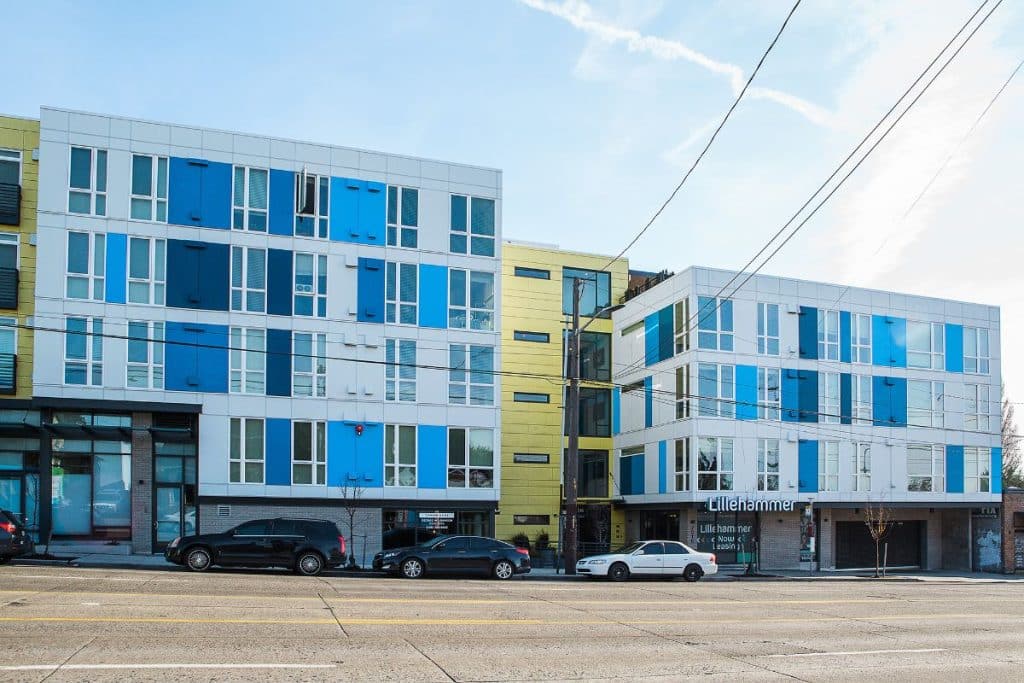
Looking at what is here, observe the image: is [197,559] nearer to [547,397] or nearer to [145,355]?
[145,355]

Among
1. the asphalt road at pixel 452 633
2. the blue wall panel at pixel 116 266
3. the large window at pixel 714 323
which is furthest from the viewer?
the large window at pixel 714 323

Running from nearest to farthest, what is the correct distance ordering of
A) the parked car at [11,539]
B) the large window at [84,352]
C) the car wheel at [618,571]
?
the parked car at [11,539] < the car wheel at [618,571] < the large window at [84,352]

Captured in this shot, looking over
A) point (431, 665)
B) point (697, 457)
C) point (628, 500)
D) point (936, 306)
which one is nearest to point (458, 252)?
point (697, 457)

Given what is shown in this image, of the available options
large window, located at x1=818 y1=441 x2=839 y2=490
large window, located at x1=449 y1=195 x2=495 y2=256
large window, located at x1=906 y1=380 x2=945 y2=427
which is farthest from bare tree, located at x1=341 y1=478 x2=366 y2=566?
large window, located at x1=906 y1=380 x2=945 y2=427

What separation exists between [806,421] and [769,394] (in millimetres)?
2086

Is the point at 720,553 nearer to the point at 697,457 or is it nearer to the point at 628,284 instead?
the point at 697,457

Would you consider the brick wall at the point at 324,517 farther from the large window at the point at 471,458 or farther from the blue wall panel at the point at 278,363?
the blue wall panel at the point at 278,363

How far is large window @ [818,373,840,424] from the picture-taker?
139 ft

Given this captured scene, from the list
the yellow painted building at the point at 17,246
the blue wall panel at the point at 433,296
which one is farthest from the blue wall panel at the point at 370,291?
the yellow painted building at the point at 17,246

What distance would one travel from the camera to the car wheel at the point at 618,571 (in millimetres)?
30875

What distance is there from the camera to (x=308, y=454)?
3434cm

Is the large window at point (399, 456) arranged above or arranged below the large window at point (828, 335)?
below

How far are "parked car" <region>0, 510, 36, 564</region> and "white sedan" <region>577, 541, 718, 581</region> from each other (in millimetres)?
15402

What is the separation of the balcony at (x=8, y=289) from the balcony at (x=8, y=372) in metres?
1.57
